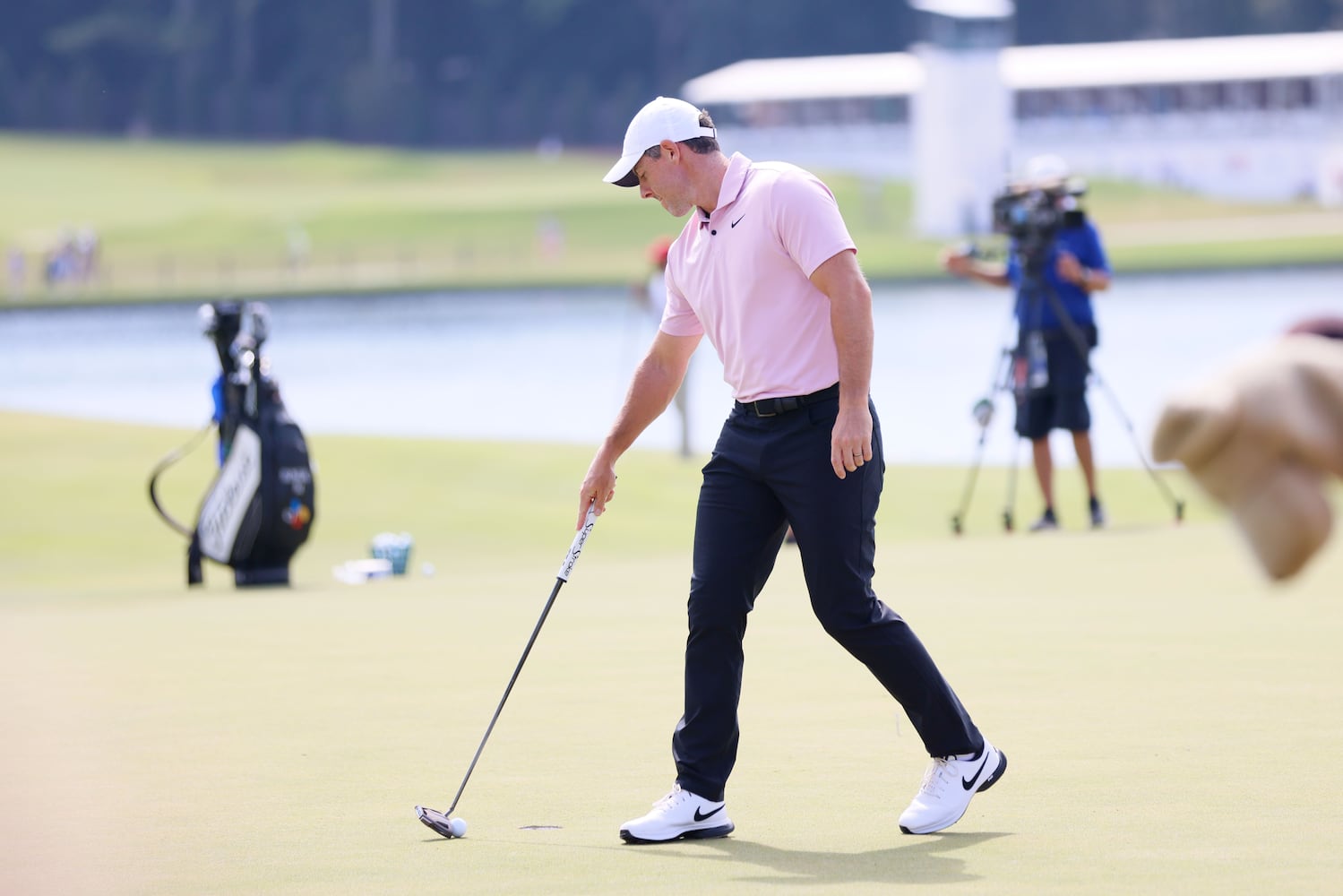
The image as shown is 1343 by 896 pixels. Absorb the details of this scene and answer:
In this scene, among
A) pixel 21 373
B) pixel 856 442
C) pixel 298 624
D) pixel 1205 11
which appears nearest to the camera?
pixel 856 442

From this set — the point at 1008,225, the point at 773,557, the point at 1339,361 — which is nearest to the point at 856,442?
the point at 773,557

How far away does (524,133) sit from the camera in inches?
3809

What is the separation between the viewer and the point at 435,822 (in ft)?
16.6

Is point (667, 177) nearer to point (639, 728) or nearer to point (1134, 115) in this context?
point (639, 728)

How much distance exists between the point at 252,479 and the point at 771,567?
19.7ft

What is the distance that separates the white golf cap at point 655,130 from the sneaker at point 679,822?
4.82 feet

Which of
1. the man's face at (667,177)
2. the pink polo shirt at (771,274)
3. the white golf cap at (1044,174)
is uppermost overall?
the man's face at (667,177)

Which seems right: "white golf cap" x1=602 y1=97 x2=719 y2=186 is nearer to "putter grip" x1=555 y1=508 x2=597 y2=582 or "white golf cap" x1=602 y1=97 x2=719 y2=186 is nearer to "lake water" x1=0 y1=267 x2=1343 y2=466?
"putter grip" x1=555 y1=508 x2=597 y2=582

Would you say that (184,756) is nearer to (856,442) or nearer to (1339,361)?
(856,442)

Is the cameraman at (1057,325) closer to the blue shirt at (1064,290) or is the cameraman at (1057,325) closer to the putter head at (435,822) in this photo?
the blue shirt at (1064,290)

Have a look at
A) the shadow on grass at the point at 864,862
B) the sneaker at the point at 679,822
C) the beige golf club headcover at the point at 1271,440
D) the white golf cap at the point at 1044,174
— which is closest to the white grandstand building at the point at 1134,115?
the white golf cap at the point at 1044,174

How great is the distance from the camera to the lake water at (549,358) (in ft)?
77.9

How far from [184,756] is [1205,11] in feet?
304

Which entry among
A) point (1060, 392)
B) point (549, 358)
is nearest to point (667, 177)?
point (1060, 392)
